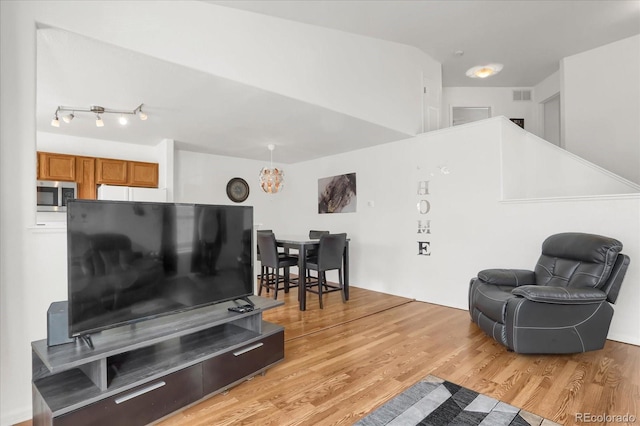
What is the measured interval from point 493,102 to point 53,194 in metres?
7.80

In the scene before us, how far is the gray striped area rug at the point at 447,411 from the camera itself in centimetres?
186

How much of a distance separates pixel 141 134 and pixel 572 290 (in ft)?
18.1

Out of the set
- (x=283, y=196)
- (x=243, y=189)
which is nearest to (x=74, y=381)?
(x=243, y=189)

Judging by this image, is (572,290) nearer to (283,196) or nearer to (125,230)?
(125,230)

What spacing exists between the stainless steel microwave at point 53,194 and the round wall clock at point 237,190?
2509 mm

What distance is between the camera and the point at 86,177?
475cm

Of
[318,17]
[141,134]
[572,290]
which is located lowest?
[572,290]

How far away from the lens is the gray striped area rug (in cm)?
186

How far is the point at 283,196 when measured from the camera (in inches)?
278

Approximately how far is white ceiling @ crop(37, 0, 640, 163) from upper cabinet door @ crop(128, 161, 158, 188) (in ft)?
1.31

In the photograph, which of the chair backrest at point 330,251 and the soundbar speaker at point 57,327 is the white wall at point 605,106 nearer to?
the chair backrest at point 330,251

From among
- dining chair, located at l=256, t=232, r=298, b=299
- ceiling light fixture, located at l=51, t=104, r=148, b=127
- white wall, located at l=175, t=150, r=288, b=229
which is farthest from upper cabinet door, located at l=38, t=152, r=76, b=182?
dining chair, located at l=256, t=232, r=298, b=299

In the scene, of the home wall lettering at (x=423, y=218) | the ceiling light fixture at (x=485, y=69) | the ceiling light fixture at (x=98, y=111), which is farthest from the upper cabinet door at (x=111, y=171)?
the ceiling light fixture at (x=485, y=69)

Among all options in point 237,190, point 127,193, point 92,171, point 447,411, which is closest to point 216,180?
point 237,190
